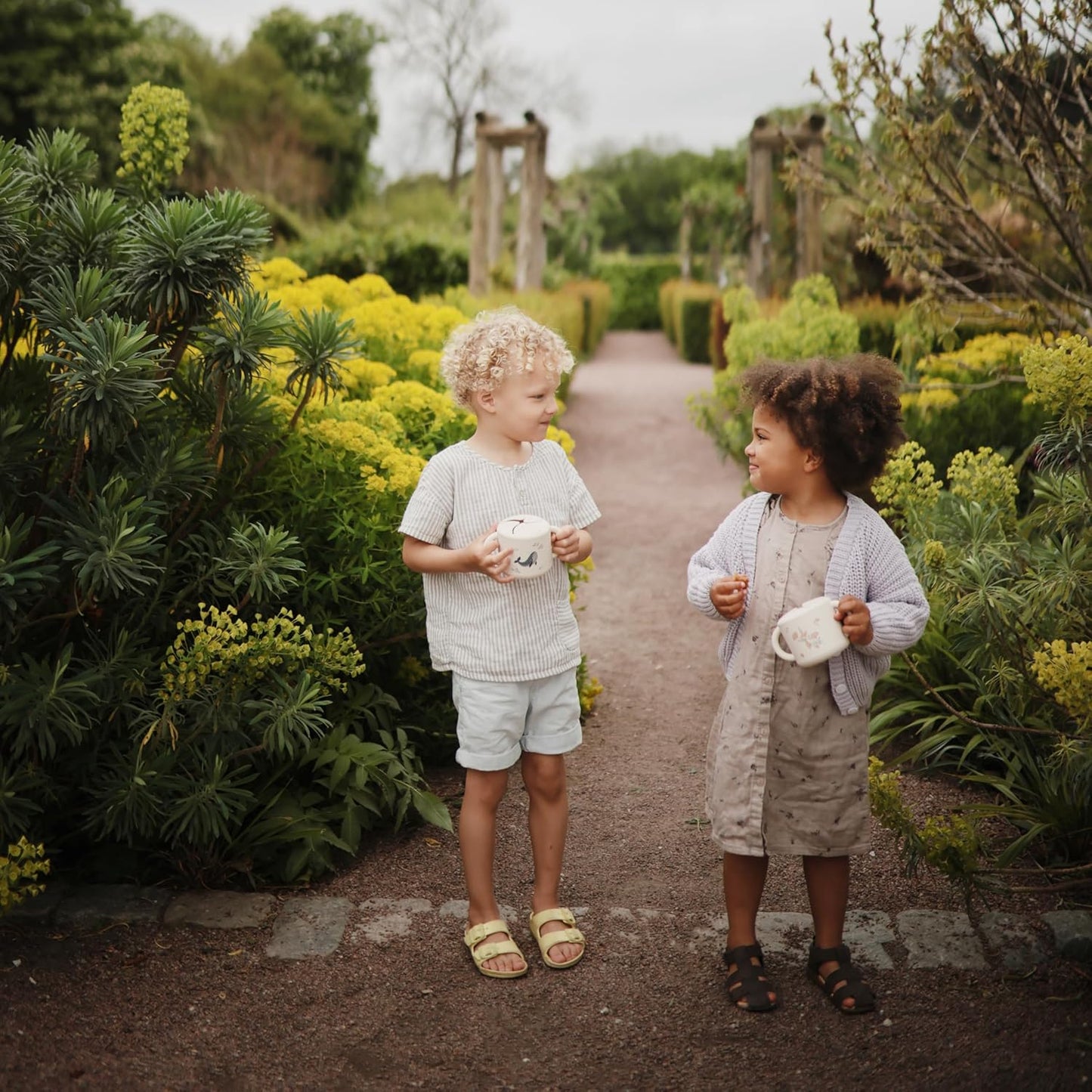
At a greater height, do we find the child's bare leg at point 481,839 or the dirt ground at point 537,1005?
the child's bare leg at point 481,839

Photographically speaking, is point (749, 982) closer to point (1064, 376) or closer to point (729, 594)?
point (729, 594)

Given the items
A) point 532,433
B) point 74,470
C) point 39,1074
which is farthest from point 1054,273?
point 39,1074

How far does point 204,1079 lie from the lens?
97.2 inches

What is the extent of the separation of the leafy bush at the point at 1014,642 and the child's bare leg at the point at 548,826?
97 cm

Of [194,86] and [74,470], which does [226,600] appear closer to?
[74,470]

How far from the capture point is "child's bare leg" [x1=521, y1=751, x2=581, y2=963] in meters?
2.96

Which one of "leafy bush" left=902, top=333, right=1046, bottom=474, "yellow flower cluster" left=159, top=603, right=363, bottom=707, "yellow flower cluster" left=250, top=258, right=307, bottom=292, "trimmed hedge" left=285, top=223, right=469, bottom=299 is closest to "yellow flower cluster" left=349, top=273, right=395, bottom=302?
"yellow flower cluster" left=250, top=258, right=307, bottom=292

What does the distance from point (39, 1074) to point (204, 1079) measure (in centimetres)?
34

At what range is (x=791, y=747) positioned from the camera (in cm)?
268

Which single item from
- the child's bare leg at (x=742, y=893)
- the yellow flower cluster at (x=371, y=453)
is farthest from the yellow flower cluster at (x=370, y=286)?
the child's bare leg at (x=742, y=893)

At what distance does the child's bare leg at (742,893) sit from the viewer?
9.09ft

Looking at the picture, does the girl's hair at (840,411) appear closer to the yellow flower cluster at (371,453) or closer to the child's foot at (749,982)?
the child's foot at (749,982)

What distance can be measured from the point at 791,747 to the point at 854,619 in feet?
1.21

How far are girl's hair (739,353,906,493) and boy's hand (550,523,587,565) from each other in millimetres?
531
